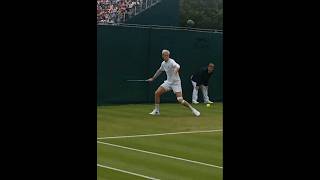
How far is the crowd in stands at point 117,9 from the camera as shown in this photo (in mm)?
35375

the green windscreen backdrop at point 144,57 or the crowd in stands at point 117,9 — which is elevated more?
the crowd in stands at point 117,9

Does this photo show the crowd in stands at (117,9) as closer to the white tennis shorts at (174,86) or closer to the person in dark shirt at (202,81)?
the person in dark shirt at (202,81)

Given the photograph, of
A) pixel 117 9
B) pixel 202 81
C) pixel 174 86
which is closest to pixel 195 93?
pixel 202 81

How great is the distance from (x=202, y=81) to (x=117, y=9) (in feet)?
40.5

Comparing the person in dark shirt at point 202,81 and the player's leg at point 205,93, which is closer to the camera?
the person in dark shirt at point 202,81

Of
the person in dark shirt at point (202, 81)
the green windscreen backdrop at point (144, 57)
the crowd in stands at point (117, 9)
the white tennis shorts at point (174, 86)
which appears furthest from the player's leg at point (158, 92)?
the crowd in stands at point (117, 9)

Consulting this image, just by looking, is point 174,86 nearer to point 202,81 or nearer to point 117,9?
point 202,81

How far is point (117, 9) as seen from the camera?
35875 mm

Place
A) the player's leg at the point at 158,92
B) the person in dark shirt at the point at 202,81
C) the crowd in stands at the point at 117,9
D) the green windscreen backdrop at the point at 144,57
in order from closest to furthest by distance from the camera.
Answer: the player's leg at the point at 158,92 → the green windscreen backdrop at the point at 144,57 → the person in dark shirt at the point at 202,81 → the crowd in stands at the point at 117,9

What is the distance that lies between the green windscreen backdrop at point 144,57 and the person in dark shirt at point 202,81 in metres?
0.61
